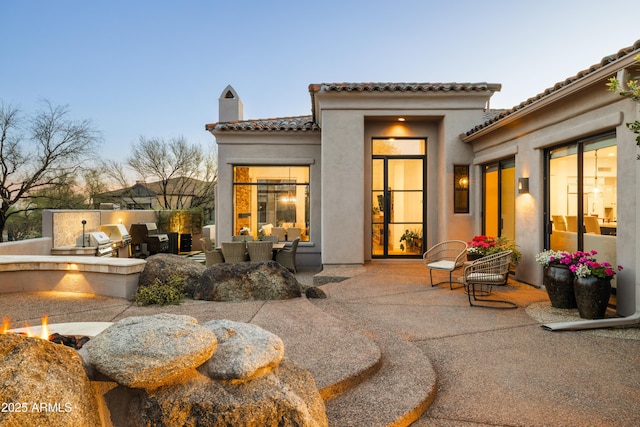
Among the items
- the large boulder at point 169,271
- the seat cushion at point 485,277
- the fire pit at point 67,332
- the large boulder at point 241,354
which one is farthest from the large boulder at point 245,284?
the large boulder at point 241,354

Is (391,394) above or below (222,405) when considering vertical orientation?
below

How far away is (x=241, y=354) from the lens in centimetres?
227

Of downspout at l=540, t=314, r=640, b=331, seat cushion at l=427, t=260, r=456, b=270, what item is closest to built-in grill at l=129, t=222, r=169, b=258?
seat cushion at l=427, t=260, r=456, b=270

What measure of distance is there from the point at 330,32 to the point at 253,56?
19.5 ft

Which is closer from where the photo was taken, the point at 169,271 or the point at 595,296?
the point at 595,296

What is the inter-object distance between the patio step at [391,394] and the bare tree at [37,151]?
20565 mm

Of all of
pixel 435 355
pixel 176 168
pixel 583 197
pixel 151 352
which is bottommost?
pixel 435 355

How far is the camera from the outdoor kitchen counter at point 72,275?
19.6ft

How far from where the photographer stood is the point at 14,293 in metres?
6.25

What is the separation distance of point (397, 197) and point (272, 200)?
3.62 metres

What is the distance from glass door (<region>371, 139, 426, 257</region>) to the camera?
9945mm

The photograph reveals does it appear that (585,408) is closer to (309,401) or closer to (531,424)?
(531,424)

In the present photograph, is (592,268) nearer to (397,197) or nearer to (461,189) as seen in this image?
(461,189)

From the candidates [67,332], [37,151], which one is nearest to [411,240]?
[67,332]
